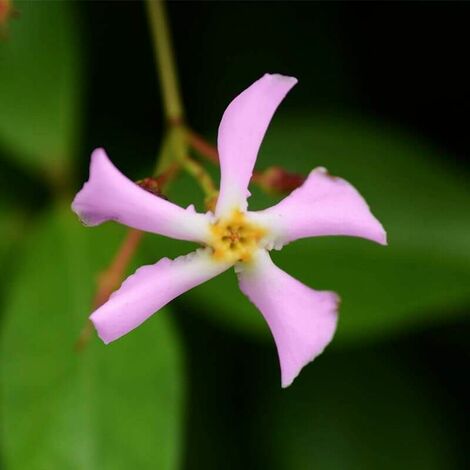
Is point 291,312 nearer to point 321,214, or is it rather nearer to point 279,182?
point 321,214

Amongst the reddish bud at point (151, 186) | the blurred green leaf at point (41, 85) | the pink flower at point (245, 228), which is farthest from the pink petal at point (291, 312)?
the blurred green leaf at point (41, 85)

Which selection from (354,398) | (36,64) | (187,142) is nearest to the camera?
(187,142)

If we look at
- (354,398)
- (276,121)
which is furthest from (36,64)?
(354,398)

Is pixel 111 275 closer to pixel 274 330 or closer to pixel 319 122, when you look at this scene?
pixel 274 330

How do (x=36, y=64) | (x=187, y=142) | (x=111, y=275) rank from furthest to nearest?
1. (x=36, y=64)
2. (x=187, y=142)
3. (x=111, y=275)

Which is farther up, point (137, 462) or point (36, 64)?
point (36, 64)

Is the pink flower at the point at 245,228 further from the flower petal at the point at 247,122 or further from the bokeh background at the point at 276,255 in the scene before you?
the bokeh background at the point at 276,255

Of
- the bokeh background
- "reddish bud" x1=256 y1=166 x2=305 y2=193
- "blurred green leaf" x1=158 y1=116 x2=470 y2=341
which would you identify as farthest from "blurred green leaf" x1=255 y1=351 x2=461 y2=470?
"reddish bud" x1=256 y1=166 x2=305 y2=193
